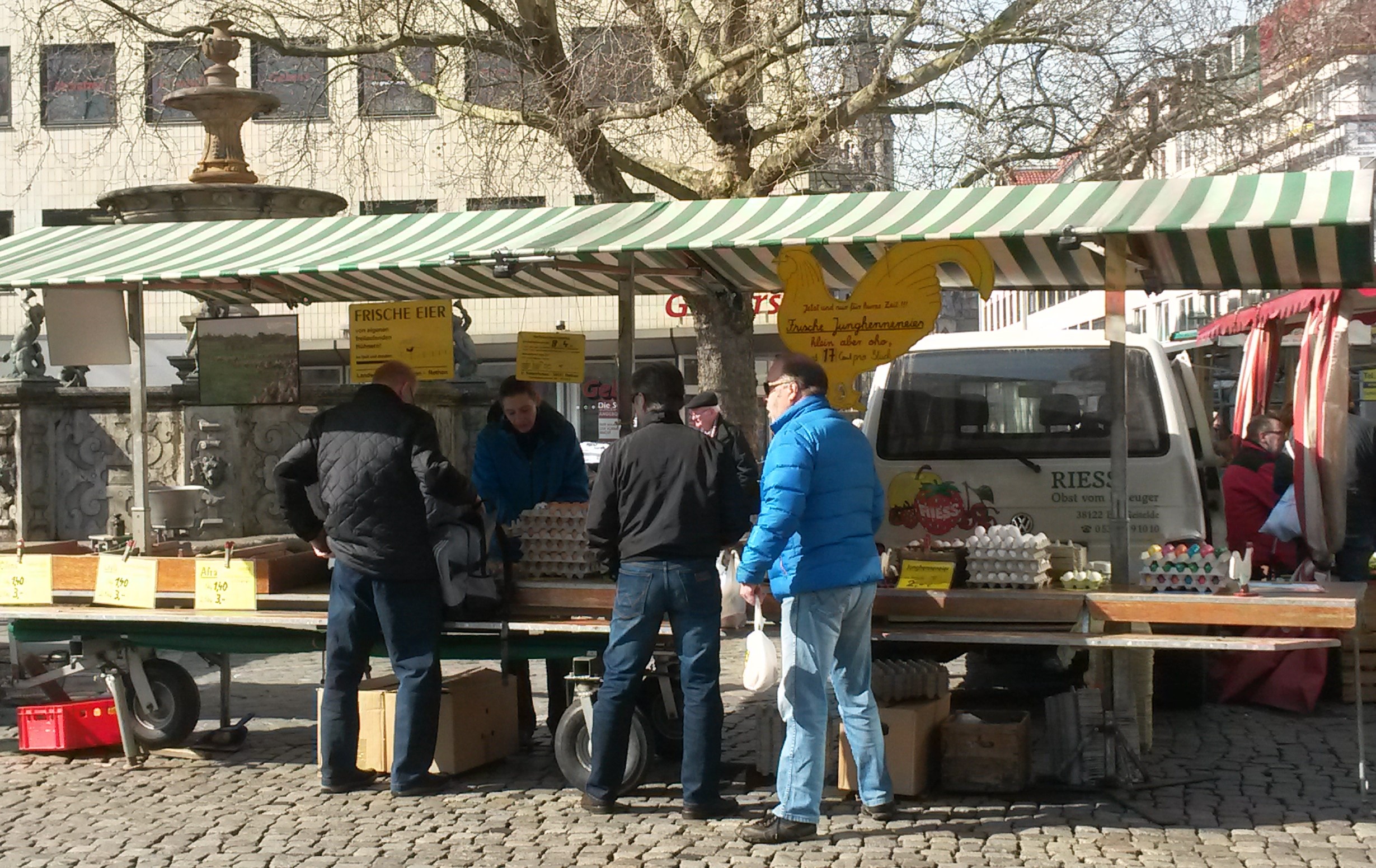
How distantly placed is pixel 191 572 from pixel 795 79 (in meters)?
8.99

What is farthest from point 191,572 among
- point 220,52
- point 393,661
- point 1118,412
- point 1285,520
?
point 220,52

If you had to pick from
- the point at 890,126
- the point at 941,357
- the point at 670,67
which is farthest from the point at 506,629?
the point at 890,126

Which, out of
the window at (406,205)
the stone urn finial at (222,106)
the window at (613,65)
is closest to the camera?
the window at (613,65)

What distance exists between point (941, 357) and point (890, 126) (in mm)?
8052

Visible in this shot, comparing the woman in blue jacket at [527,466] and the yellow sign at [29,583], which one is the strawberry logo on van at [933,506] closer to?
the woman in blue jacket at [527,466]

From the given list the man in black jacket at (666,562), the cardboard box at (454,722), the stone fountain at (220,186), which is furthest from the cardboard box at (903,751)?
the stone fountain at (220,186)

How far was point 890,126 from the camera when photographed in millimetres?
16469

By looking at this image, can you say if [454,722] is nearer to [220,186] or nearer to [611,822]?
[611,822]

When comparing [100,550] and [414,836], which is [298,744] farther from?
[414,836]

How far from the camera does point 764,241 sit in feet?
21.6

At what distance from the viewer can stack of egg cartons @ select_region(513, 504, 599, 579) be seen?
23.3 ft

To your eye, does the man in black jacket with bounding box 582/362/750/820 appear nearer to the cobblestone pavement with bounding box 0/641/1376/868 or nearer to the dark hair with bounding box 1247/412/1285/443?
the cobblestone pavement with bounding box 0/641/1376/868

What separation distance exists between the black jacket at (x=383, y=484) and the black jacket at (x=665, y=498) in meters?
0.74

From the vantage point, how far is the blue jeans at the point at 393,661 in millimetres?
6746
